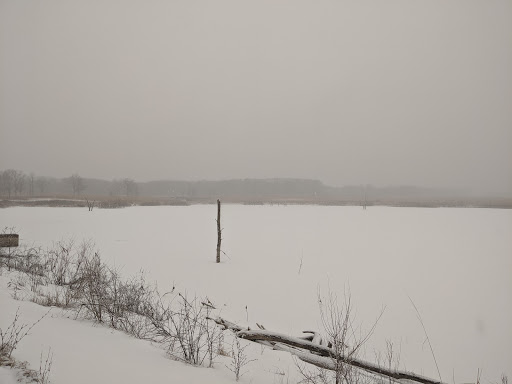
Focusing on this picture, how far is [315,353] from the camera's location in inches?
193

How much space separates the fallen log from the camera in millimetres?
4109

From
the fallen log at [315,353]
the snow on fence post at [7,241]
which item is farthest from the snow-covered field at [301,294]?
the snow on fence post at [7,241]

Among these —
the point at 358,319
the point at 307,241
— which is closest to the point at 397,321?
the point at 358,319

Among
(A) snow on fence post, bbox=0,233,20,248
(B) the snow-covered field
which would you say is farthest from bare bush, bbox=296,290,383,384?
(A) snow on fence post, bbox=0,233,20,248

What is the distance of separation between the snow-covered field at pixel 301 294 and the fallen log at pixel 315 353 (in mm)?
234

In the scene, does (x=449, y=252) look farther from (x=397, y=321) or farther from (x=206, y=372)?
(x=206, y=372)

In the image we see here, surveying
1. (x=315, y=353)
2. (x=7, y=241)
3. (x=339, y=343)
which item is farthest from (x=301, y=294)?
(x=7, y=241)

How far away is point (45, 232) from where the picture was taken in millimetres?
19719

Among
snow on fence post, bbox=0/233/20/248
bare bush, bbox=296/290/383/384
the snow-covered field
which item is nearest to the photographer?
bare bush, bbox=296/290/383/384

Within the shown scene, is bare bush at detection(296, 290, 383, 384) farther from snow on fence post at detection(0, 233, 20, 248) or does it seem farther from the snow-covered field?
snow on fence post at detection(0, 233, 20, 248)

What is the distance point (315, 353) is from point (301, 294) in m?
4.74

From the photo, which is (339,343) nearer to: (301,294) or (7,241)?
(301,294)

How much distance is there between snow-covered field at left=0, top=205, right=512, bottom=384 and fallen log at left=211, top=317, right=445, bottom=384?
0.77 ft

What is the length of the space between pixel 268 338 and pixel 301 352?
0.61 meters
